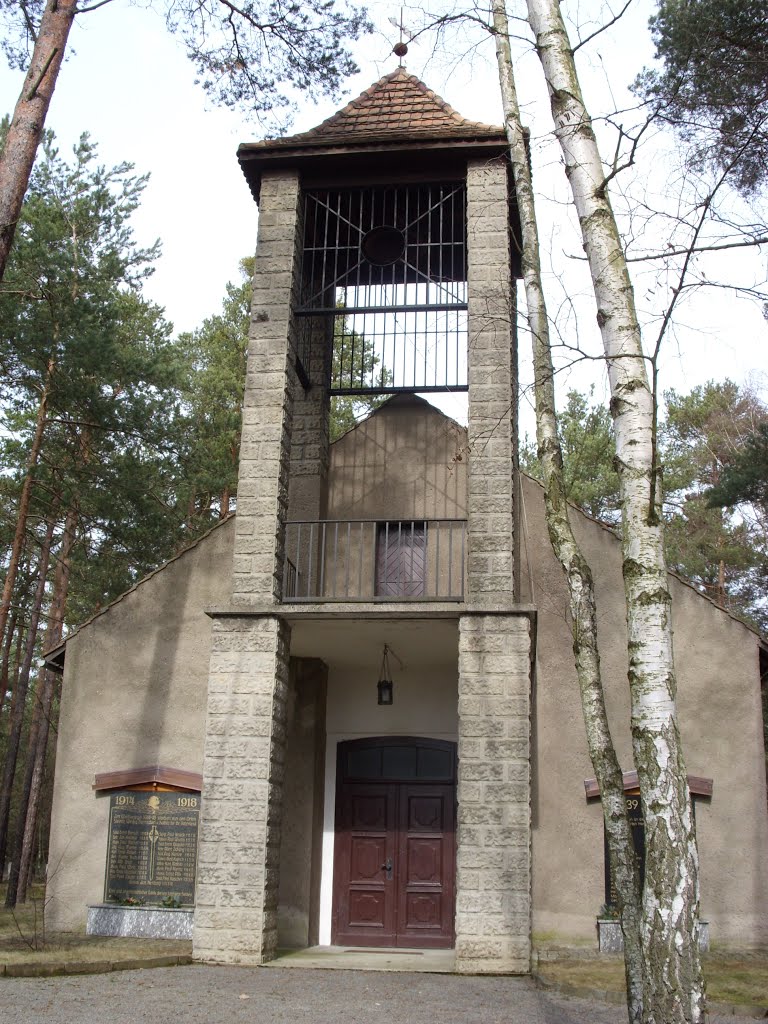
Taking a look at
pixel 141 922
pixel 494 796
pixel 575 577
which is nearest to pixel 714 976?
pixel 494 796

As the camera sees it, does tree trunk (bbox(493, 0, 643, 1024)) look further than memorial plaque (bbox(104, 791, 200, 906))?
No

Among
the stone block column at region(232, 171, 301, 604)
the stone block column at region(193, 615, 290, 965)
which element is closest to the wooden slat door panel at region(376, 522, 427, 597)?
the stone block column at region(232, 171, 301, 604)

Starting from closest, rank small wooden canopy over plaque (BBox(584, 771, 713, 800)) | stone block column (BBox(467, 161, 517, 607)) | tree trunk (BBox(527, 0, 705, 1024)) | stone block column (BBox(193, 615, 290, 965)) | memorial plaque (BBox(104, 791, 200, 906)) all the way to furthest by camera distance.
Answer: tree trunk (BBox(527, 0, 705, 1024))
stone block column (BBox(193, 615, 290, 965))
stone block column (BBox(467, 161, 517, 607))
small wooden canopy over plaque (BBox(584, 771, 713, 800))
memorial plaque (BBox(104, 791, 200, 906))

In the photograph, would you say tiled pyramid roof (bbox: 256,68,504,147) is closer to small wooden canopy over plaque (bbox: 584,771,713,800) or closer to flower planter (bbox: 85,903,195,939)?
small wooden canopy over plaque (bbox: 584,771,713,800)

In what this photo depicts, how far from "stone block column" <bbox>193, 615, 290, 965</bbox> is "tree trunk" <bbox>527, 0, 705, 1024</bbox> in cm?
563

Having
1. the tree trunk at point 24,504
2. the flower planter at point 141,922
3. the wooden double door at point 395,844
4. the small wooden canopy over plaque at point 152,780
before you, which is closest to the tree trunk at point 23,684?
the tree trunk at point 24,504

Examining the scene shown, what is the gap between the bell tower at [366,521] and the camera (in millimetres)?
10039

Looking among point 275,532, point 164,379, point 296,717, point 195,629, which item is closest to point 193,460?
point 164,379

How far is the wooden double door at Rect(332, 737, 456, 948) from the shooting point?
43.4 feet

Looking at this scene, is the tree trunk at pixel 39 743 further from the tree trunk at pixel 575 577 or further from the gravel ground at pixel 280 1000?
the tree trunk at pixel 575 577

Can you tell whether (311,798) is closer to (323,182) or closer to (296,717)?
(296,717)

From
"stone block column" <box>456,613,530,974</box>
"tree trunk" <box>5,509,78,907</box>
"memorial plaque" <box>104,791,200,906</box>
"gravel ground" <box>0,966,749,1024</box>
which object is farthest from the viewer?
"tree trunk" <box>5,509,78,907</box>

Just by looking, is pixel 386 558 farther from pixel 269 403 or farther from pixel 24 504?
pixel 24 504

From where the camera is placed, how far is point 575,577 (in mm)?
7414
